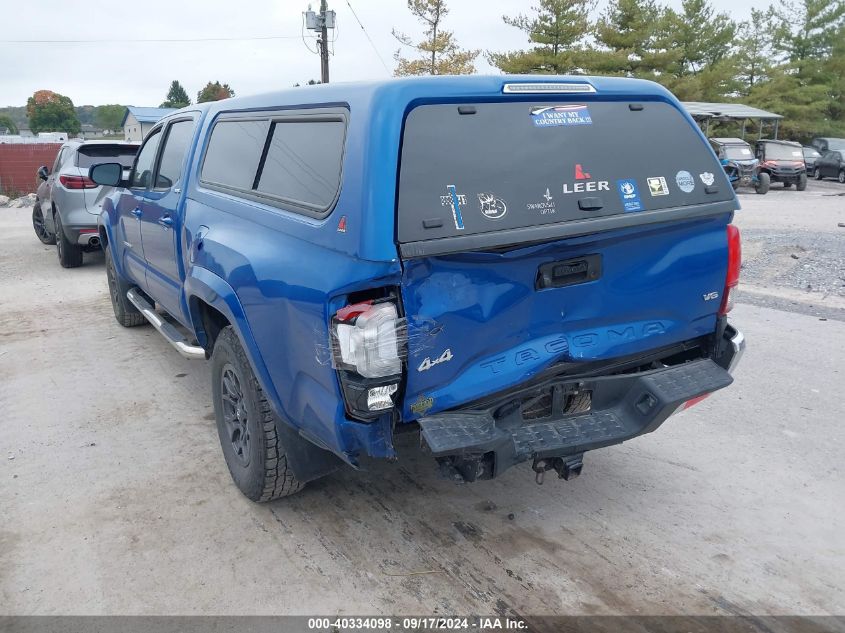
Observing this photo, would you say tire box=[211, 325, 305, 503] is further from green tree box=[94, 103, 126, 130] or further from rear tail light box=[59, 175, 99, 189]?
green tree box=[94, 103, 126, 130]

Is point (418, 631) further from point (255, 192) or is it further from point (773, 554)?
point (255, 192)

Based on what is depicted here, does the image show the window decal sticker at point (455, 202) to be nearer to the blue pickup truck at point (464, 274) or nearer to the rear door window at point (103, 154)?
the blue pickup truck at point (464, 274)

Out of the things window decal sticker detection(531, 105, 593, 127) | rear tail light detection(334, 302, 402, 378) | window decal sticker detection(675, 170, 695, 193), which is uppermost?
window decal sticker detection(531, 105, 593, 127)

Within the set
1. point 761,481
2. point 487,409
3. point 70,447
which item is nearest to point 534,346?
point 487,409

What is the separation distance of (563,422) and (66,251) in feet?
30.5

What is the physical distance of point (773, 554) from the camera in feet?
10.3

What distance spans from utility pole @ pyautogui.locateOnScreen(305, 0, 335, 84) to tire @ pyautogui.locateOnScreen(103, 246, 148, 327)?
2019 centimetres

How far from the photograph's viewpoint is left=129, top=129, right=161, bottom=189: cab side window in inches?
206

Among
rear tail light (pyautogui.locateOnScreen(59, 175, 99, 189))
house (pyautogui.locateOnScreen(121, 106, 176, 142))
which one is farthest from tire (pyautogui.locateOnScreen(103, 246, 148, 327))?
house (pyautogui.locateOnScreen(121, 106, 176, 142))

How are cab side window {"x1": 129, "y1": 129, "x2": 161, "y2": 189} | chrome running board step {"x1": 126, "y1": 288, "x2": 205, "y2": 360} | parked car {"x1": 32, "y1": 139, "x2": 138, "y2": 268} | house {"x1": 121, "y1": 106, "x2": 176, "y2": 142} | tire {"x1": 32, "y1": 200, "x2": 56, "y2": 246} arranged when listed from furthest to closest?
1. house {"x1": 121, "y1": 106, "x2": 176, "y2": 142}
2. tire {"x1": 32, "y1": 200, "x2": 56, "y2": 246}
3. parked car {"x1": 32, "y1": 139, "x2": 138, "y2": 268}
4. cab side window {"x1": 129, "y1": 129, "x2": 161, "y2": 189}
5. chrome running board step {"x1": 126, "y1": 288, "x2": 205, "y2": 360}

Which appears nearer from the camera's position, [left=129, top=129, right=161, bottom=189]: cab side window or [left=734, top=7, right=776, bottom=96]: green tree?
[left=129, top=129, right=161, bottom=189]: cab side window

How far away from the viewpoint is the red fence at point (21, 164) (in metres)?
25.0

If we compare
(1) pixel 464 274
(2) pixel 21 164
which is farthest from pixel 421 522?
(2) pixel 21 164

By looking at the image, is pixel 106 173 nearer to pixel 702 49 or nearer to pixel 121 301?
pixel 121 301
